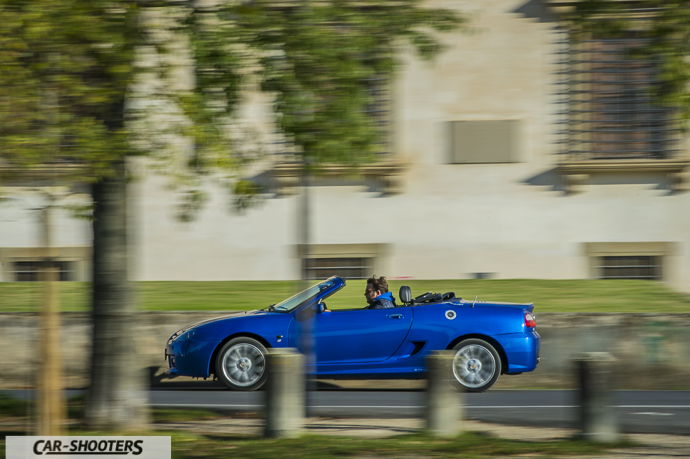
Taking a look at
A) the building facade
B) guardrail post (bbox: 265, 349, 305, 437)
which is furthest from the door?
the building facade

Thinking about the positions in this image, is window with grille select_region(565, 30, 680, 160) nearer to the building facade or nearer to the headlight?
the building facade

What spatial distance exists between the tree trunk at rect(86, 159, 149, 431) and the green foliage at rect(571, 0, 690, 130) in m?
4.03

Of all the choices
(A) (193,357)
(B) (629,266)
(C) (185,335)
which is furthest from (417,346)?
(B) (629,266)

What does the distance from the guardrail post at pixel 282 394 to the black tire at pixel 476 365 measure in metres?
3.50

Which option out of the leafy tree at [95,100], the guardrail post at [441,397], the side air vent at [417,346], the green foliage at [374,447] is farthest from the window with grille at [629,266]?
the leafy tree at [95,100]

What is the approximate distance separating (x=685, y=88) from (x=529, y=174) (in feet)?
32.5

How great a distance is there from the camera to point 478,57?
16.2 meters

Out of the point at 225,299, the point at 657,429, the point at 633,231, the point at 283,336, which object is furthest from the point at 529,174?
the point at 657,429

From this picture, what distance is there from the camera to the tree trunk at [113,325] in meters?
7.06

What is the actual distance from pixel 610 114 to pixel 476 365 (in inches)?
330

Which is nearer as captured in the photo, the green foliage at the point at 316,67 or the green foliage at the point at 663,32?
the green foliage at the point at 663,32

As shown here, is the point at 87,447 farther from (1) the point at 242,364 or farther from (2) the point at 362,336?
(2) the point at 362,336

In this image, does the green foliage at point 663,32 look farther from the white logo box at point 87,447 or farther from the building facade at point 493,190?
the building facade at point 493,190

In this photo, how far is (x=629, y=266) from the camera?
54.3ft
